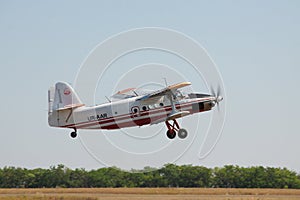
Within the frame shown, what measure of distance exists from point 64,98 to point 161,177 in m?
65.0

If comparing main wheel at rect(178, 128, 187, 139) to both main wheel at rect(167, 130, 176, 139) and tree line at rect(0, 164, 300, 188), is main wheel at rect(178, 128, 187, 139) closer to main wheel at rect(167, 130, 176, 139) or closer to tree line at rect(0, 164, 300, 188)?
main wheel at rect(167, 130, 176, 139)

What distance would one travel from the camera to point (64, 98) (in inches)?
2202

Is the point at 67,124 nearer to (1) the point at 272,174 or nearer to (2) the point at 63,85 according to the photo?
(2) the point at 63,85

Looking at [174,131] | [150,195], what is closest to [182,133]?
[174,131]

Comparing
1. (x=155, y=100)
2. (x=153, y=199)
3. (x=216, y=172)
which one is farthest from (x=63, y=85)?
(x=216, y=172)

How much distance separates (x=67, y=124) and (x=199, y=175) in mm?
70631

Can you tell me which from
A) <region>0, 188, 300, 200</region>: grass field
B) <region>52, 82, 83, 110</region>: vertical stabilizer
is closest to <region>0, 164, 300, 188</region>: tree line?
<region>0, 188, 300, 200</region>: grass field

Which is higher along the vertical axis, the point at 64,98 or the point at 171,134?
the point at 64,98

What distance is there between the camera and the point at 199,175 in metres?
122

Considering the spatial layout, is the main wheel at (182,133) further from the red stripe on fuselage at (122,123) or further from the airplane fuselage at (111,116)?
the red stripe on fuselage at (122,123)

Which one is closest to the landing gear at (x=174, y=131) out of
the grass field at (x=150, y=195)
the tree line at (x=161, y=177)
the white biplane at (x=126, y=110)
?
the white biplane at (x=126, y=110)

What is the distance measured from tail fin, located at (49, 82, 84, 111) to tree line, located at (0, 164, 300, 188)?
59.2 metres

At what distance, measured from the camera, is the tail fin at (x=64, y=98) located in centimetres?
5538

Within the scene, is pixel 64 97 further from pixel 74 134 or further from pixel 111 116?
pixel 111 116
